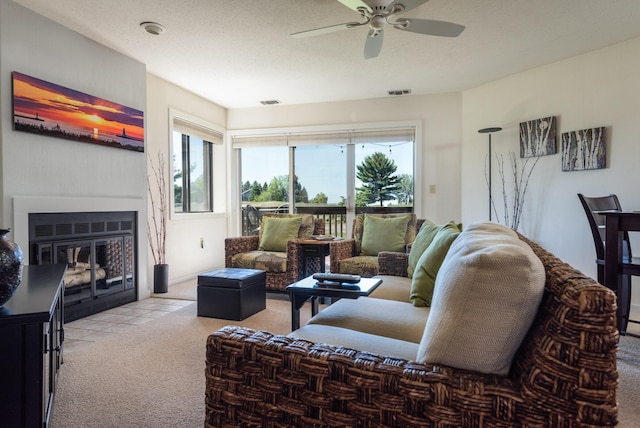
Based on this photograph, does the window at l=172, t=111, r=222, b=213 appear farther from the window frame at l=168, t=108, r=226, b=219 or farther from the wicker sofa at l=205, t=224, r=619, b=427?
the wicker sofa at l=205, t=224, r=619, b=427

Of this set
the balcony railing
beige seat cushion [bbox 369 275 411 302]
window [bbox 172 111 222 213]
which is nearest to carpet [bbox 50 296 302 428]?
beige seat cushion [bbox 369 275 411 302]

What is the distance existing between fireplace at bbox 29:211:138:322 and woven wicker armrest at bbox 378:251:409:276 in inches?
97.9

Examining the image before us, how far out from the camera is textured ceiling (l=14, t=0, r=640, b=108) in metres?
2.72

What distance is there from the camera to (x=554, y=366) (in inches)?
27.9

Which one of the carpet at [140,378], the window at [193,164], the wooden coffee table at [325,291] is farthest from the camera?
the window at [193,164]

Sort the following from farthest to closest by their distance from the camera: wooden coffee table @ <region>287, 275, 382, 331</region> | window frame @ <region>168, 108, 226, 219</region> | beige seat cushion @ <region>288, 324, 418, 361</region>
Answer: window frame @ <region>168, 108, 226, 219</region> < wooden coffee table @ <region>287, 275, 382, 331</region> < beige seat cushion @ <region>288, 324, 418, 361</region>

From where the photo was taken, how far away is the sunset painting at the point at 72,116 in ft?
9.02

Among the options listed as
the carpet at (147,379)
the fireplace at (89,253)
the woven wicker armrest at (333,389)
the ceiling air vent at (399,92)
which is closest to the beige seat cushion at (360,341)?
the woven wicker armrest at (333,389)

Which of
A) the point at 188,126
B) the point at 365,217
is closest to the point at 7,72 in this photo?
the point at 188,126

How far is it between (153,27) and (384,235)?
2.79m

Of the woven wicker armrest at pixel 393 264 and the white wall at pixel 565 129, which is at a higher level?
the white wall at pixel 565 129

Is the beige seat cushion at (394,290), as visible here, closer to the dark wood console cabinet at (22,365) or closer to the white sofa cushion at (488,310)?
the white sofa cushion at (488,310)

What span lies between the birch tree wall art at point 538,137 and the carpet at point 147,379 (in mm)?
2025

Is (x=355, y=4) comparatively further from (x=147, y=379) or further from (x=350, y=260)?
(x=147, y=379)
